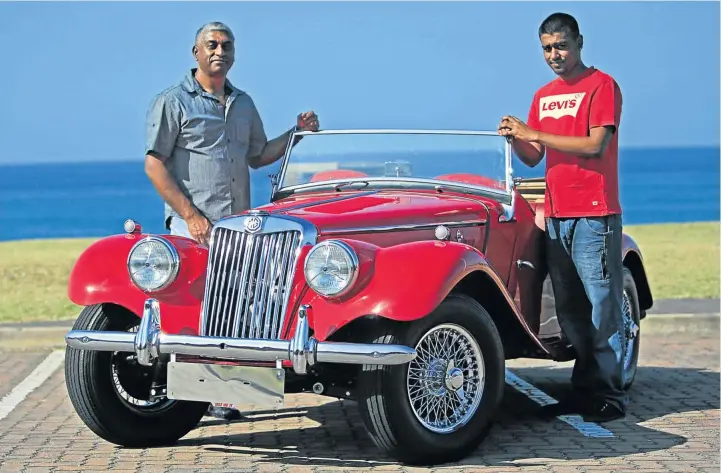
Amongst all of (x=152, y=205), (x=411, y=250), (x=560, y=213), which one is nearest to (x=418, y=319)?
(x=411, y=250)

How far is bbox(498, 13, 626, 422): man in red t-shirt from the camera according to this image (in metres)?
6.98

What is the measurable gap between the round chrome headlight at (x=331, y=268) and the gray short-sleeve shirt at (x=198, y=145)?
150 cm

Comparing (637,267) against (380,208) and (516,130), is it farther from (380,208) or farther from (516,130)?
(380,208)

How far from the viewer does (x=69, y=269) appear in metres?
16.2

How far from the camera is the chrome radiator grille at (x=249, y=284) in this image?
19.6ft

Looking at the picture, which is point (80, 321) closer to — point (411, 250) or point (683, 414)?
point (411, 250)

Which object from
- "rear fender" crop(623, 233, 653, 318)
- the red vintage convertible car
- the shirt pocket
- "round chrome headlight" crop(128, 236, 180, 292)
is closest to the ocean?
"rear fender" crop(623, 233, 653, 318)

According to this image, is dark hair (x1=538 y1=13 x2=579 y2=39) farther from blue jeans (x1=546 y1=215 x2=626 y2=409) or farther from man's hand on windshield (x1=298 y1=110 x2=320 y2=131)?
man's hand on windshield (x1=298 y1=110 x2=320 y2=131)

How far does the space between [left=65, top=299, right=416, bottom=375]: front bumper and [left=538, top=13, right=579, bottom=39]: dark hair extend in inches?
92.8

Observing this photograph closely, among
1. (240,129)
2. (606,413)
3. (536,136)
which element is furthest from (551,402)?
(240,129)

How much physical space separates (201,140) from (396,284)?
1.97 metres

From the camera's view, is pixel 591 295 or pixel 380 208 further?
pixel 591 295

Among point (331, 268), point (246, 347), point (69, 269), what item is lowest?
point (69, 269)

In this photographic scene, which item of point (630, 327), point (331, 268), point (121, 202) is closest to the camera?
point (331, 268)
